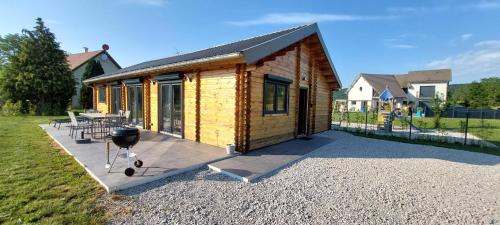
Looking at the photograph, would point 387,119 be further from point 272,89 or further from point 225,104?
point 225,104

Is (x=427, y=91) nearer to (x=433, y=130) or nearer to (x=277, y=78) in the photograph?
(x=433, y=130)

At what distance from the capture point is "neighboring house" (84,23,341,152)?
6.14m

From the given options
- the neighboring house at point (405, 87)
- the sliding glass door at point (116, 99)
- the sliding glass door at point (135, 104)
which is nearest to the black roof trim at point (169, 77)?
the sliding glass door at point (135, 104)

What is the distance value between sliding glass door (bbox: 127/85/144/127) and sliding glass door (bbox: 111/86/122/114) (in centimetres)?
129

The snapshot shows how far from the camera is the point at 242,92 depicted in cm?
606

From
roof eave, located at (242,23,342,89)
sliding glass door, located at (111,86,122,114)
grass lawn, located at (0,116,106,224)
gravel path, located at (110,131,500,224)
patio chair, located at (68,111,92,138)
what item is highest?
roof eave, located at (242,23,342,89)

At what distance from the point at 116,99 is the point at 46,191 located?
990cm

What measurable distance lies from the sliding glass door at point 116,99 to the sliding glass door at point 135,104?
129 cm

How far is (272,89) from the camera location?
23.7ft

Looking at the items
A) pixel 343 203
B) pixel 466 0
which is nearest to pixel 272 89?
pixel 343 203

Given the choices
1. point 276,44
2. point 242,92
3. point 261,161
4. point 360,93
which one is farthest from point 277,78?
point 360,93

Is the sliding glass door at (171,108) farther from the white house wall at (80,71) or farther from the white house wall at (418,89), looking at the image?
the white house wall at (418,89)

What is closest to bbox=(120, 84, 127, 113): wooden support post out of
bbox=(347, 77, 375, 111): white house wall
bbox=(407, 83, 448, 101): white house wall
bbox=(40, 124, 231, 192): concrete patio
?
bbox=(40, 124, 231, 192): concrete patio

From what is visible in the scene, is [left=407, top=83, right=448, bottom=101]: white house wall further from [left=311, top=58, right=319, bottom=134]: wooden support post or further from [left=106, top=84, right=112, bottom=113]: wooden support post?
[left=106, top=84, right=112, bottom=113]: wooden support post
